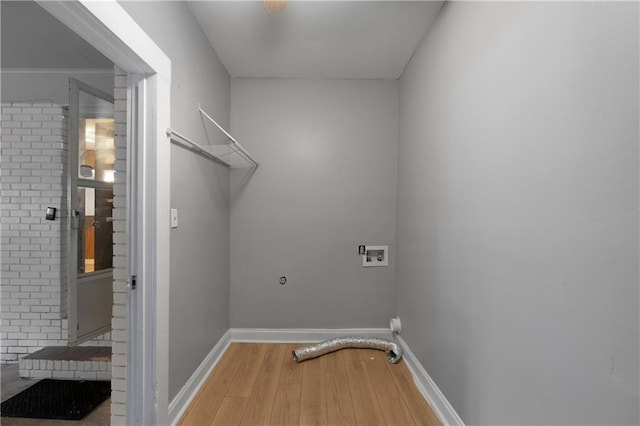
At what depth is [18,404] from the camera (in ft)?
6.22

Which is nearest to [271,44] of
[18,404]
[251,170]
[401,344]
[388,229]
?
[251,170]

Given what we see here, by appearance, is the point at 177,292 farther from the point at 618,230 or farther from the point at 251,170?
the point at 618,230

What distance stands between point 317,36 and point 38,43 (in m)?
2.03

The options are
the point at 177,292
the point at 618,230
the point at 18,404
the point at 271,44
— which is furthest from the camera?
the point at 271,44

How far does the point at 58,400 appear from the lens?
1948 millimetres

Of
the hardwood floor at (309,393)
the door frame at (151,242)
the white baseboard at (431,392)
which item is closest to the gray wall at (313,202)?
the hardwood floor at (309,393)

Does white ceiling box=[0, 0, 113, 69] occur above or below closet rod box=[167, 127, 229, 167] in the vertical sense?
above

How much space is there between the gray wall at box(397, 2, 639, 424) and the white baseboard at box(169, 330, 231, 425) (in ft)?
5.09

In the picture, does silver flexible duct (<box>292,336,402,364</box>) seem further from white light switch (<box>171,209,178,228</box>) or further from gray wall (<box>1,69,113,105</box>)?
gray wall (<box>1,69,113,105</box>)

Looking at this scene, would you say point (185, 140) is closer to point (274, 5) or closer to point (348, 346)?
point (274, 5)

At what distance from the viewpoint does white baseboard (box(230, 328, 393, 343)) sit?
9.05ft

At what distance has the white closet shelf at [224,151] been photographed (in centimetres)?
173

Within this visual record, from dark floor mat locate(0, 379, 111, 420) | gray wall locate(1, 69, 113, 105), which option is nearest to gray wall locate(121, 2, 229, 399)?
dark floor mat locate(0, 379, 111, 420)

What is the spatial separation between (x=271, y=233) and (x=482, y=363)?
194 centimetres
